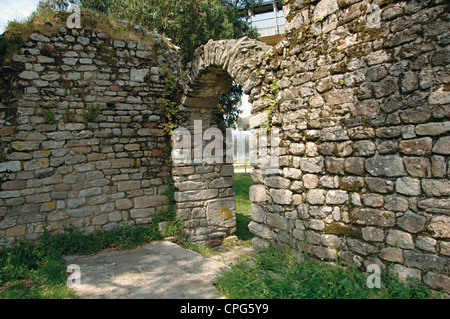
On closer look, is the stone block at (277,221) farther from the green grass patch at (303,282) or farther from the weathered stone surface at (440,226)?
the weathered stone surface at (440,226)

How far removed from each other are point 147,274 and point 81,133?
2.75 meters

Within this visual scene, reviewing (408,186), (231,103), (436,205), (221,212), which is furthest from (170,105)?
(231,103)

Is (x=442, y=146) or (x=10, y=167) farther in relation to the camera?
(x=10, y=167)

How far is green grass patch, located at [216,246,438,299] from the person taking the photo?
238cm

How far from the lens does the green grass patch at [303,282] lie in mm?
2385

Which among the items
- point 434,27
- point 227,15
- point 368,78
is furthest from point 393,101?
point 227,15

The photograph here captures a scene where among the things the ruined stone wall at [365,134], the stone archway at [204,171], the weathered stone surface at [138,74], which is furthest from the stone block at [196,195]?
the ruined stone wall at [365,134]

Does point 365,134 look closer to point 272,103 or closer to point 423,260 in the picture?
point 423,260

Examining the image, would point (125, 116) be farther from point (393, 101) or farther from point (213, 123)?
point (393, 101)

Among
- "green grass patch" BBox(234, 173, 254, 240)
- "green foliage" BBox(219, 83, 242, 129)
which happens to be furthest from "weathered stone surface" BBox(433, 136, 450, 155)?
"green foliage" BBox(219, 83, 242, 129)

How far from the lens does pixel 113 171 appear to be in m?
5.30

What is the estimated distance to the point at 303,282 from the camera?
2.69 m

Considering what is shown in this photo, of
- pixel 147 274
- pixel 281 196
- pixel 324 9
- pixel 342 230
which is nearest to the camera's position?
pixel 342 230

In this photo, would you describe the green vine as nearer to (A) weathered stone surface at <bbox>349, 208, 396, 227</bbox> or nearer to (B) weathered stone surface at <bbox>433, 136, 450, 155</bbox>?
(A) weathered stone surface at <bbox>349, 208, 396, 227</bbox>
